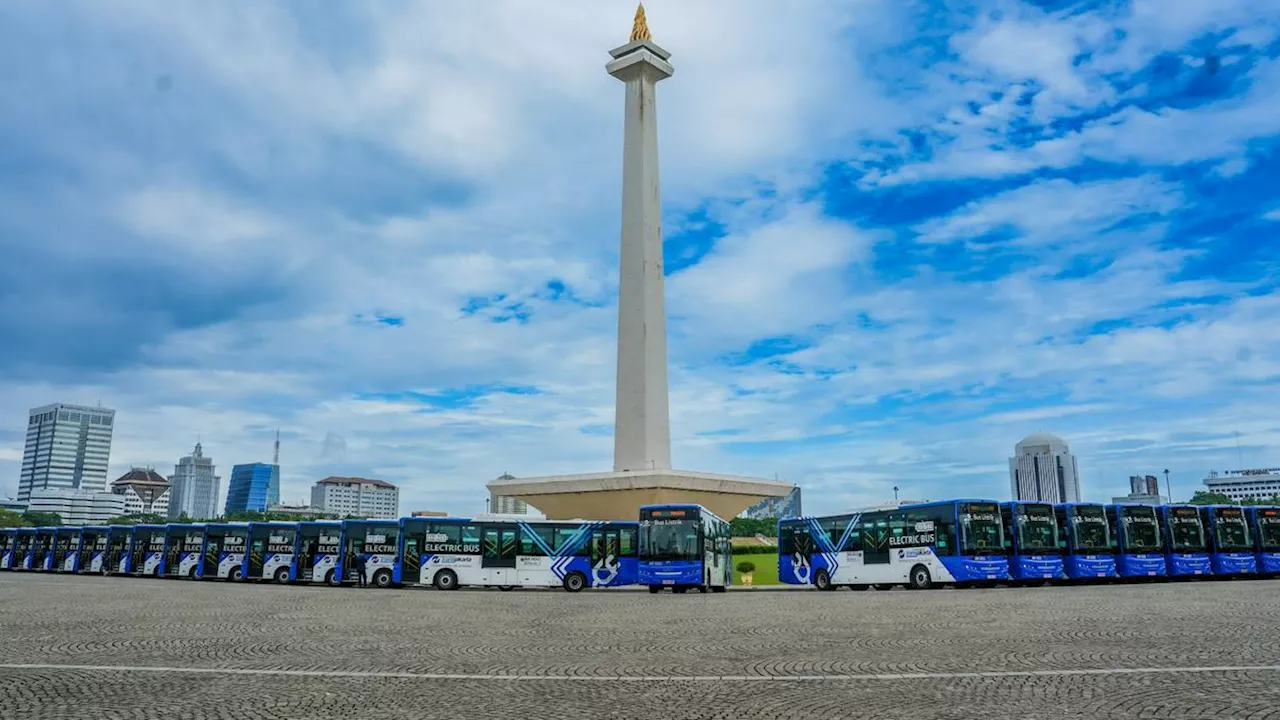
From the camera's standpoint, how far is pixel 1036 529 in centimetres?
3067

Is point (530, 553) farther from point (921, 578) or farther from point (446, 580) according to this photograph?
A: point (921, 578)

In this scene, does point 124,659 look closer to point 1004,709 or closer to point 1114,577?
point 1004,709

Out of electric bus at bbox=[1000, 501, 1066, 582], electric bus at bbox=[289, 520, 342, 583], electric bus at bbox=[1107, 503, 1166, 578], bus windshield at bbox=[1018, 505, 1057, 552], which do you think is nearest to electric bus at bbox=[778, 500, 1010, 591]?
electric bus at bbox=[1000, 501, 1066, 582]

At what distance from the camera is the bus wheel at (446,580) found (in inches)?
1323

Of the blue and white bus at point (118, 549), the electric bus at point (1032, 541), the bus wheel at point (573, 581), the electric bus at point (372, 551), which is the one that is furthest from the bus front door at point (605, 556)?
the blue and white bus at point (118, 549)

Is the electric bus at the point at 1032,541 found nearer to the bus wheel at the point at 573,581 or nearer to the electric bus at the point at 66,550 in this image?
the bus wheel at the point at 573,581

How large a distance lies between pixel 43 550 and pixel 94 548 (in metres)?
5.74

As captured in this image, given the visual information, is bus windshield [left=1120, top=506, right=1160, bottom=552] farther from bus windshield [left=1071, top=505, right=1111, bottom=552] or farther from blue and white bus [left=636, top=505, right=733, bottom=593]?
blue and white bus [left=636, top=505, right=733, bottom=593]

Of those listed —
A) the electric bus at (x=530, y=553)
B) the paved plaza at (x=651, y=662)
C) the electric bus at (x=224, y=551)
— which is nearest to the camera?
the paved plaza at (x=651, y=662)

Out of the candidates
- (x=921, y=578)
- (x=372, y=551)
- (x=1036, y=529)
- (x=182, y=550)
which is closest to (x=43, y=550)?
(x=182, y=550)

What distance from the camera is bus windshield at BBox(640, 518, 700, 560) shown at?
98.7 feet

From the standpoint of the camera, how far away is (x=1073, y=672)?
1002cm

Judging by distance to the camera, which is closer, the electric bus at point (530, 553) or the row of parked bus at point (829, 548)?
the row of parked bus at point (829, 548)

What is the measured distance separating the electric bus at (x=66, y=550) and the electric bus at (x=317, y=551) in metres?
18.4
